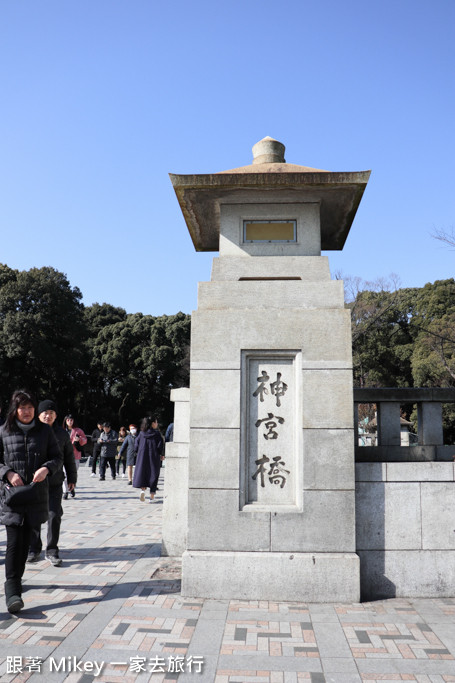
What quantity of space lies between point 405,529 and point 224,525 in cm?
162

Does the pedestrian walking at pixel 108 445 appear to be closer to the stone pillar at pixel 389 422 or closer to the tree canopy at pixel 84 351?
the stone pillar at pixel 389 422

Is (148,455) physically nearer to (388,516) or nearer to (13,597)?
(13,597)

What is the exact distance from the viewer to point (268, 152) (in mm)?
5898

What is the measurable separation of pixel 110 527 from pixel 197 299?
4.56 meters

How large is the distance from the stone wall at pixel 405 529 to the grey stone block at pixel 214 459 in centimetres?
114

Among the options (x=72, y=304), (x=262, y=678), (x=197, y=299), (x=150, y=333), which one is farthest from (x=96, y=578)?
(x=150, y=333)

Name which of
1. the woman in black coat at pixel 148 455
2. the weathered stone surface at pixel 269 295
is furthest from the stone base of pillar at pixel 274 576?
the woman in black coat at pixel 148 455

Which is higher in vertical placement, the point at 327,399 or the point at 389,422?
the point at 327,399

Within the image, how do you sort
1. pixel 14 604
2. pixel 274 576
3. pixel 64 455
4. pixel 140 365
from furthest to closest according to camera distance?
pixel 140 365 → pixel 64 455 → pixel 274 576 → pixel 14 604

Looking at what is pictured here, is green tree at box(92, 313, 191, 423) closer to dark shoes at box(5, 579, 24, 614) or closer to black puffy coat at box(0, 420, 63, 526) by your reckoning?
black puffy coat at box(0, 420, 63, 526)

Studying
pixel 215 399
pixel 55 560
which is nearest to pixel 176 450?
pixel 215 399

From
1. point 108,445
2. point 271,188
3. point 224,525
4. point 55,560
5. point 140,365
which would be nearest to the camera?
point 224,525

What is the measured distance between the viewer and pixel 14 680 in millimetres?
3074

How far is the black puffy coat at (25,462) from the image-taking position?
429cm
